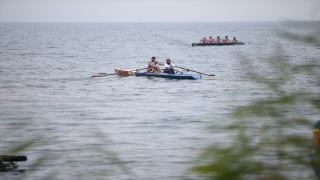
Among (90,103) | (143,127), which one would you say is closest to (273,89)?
(143,127)

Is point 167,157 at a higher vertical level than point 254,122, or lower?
lower

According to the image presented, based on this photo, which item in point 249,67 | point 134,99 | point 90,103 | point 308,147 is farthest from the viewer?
point 134,99

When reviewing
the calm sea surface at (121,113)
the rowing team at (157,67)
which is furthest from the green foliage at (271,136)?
the rowing team at (157,67)

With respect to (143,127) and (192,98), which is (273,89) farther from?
(192,98)

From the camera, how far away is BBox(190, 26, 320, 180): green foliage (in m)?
1.64

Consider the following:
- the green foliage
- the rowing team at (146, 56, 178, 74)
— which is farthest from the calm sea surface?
the rowing team at (146, 56, 178, 74)

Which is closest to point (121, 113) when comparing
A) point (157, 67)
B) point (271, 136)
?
point (157, 67)

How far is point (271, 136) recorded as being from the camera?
5.96 feet

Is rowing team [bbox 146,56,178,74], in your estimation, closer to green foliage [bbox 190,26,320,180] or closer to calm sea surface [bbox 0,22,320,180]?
calm sea surface [bbox 0,22,320,180]

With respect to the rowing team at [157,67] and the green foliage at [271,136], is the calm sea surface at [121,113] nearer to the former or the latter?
the green foliage at [271,136]

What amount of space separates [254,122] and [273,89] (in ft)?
0.43

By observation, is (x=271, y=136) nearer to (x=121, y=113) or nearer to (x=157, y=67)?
(x=121, y=113)

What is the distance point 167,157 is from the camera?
42.6 ft

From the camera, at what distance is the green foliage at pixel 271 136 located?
1640mm
